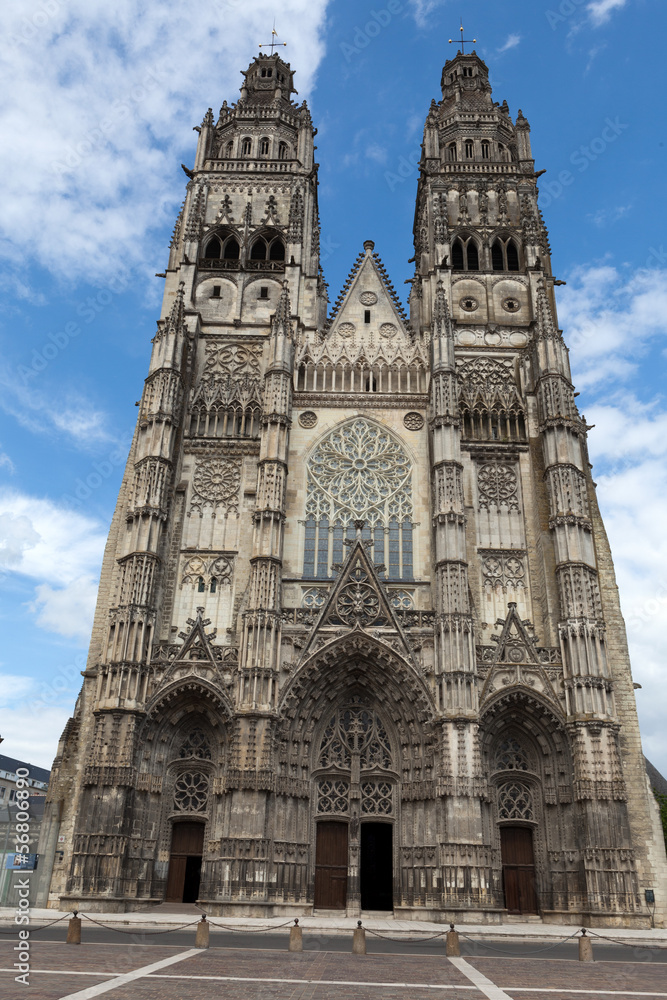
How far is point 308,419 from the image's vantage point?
3059 cm

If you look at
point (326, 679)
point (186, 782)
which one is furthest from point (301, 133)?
point (186, 782)

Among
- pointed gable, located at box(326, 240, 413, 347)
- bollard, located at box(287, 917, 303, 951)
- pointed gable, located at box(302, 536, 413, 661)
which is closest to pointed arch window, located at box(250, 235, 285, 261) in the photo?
pointed gable, located at box(326, 240, 413, 347)

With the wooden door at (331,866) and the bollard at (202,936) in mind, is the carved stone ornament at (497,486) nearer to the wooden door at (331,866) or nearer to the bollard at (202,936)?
the wooden door at (331,866)

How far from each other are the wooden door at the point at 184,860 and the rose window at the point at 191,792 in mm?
571

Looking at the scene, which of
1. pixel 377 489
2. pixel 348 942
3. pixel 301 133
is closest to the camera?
pixel 348 942

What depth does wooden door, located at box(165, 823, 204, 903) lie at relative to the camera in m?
23.4

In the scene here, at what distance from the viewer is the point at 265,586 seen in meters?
25.0

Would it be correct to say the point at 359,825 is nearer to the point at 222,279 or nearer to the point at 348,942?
the point at 348,942

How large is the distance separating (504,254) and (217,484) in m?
17.1

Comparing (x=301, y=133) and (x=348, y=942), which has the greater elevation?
(x=301, y=133)

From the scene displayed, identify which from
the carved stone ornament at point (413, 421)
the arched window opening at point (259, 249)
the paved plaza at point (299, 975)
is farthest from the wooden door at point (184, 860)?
the arched window opening at point (259, 249)

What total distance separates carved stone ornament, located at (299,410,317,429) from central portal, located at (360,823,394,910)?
1479 cm

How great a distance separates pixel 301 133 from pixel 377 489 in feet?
67.0

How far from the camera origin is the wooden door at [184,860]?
76.8ft
